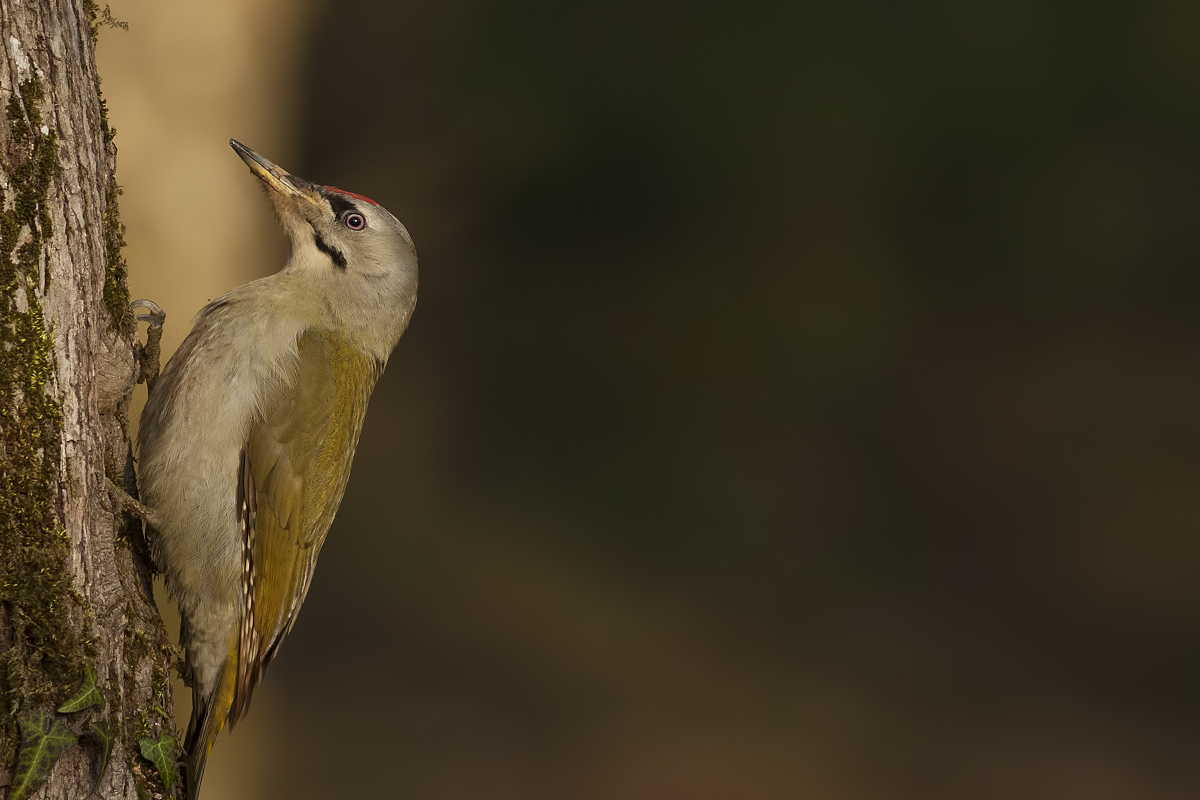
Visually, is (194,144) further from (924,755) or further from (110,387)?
(924,755)

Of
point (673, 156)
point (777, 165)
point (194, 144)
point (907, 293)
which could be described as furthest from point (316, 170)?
point (907, 293)

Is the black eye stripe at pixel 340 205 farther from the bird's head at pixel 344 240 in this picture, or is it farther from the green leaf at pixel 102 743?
the green leaf at pixel 102 743

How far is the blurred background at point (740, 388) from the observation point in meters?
5.99

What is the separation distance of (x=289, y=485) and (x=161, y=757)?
0.77 meters

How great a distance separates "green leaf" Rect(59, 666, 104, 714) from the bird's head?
50.1 inches

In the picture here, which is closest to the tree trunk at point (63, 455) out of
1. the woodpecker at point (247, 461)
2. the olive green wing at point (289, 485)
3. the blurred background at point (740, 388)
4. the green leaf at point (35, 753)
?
the green leaf at point (35, 753)

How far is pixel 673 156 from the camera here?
643 centimetres

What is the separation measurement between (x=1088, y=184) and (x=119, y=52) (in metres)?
6.03

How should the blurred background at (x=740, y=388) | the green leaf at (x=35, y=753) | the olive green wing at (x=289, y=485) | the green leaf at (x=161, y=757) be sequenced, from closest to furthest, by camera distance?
the green leaf at (x=35, y=753), the green leaf at (x=161, y=757), the olive green wing at (x=289, y=485), the blurred background at (x=740, y=388)

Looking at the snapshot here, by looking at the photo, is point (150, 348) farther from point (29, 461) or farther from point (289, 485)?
point (29, 461)

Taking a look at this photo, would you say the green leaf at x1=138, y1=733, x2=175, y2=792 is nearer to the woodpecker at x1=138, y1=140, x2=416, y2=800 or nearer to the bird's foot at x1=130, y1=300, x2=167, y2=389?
the woodpecker at x1=138, y1=140, x2=416, y2=800

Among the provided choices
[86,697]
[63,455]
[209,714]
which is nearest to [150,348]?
[63,455]

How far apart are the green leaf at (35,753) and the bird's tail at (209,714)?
72cm

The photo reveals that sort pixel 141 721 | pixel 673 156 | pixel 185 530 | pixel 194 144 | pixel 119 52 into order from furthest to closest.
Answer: pixel 673 156 → pixel 194 144 → pixel 119 52 → pixel 185 530 → pixel 141 721
